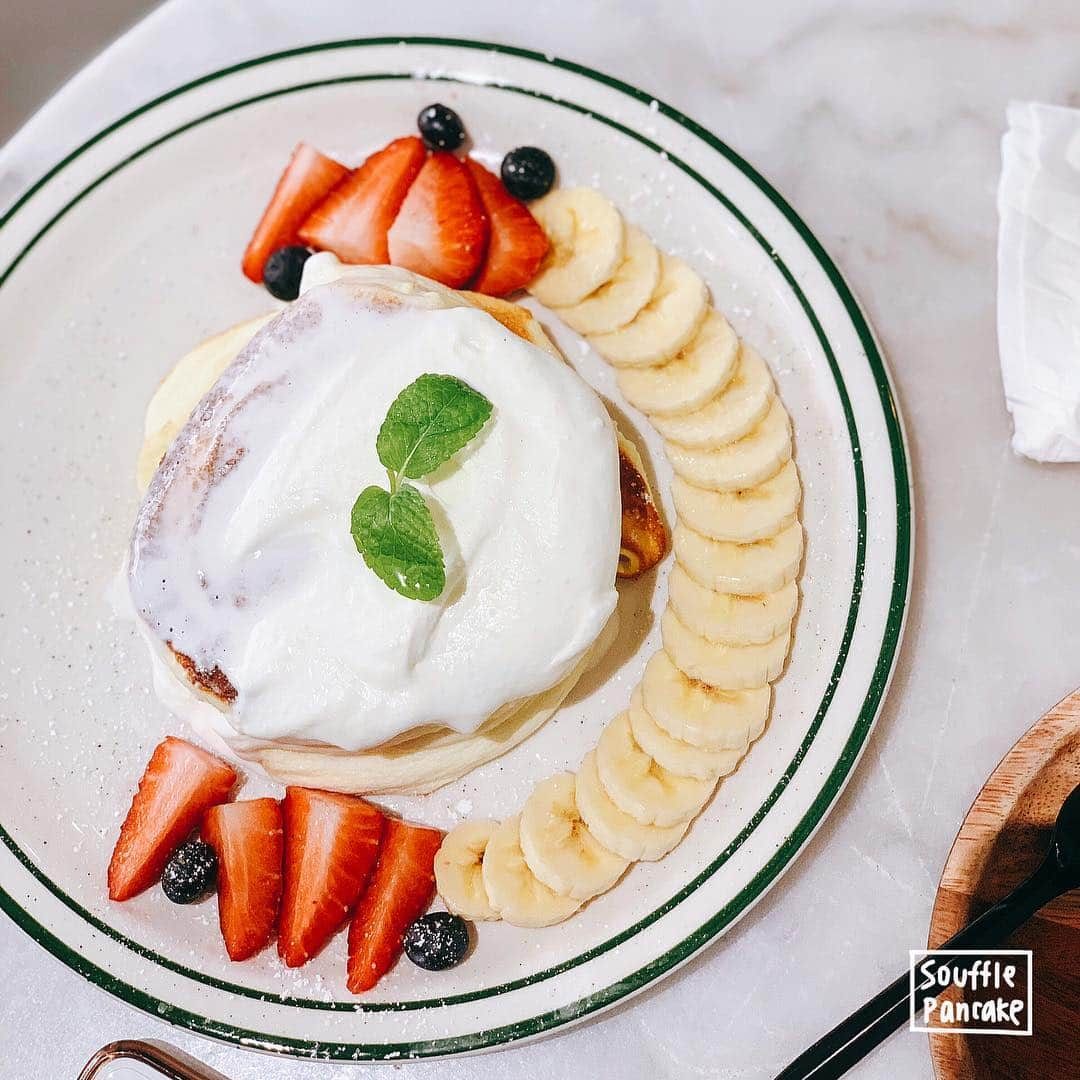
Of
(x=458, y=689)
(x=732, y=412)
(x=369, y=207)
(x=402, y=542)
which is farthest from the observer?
(x=369, y=207)

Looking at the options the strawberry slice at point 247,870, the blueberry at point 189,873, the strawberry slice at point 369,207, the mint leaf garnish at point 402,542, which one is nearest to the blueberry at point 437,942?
the strawberry slice at point 247,870

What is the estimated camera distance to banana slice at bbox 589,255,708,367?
1.89 metres

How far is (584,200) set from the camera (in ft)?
6.45

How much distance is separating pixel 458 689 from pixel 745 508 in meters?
0.55

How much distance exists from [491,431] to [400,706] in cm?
41

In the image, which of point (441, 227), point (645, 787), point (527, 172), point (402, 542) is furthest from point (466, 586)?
point (527, 172)

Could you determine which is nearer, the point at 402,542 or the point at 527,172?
the point at 402,542

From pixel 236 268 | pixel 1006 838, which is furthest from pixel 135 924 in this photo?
pixel 1006 838

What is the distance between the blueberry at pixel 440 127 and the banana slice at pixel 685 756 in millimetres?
1043

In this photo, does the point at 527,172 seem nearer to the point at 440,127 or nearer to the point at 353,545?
the point at 440,127

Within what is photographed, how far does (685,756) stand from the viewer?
1781 mm

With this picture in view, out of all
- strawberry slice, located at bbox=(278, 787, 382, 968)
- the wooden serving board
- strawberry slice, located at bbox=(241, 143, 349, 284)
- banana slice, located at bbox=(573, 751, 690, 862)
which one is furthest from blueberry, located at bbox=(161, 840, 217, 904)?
the wooden serving board

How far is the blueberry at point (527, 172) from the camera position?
1.96m

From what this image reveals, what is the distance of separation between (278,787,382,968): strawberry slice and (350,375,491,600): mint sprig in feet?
1.56
